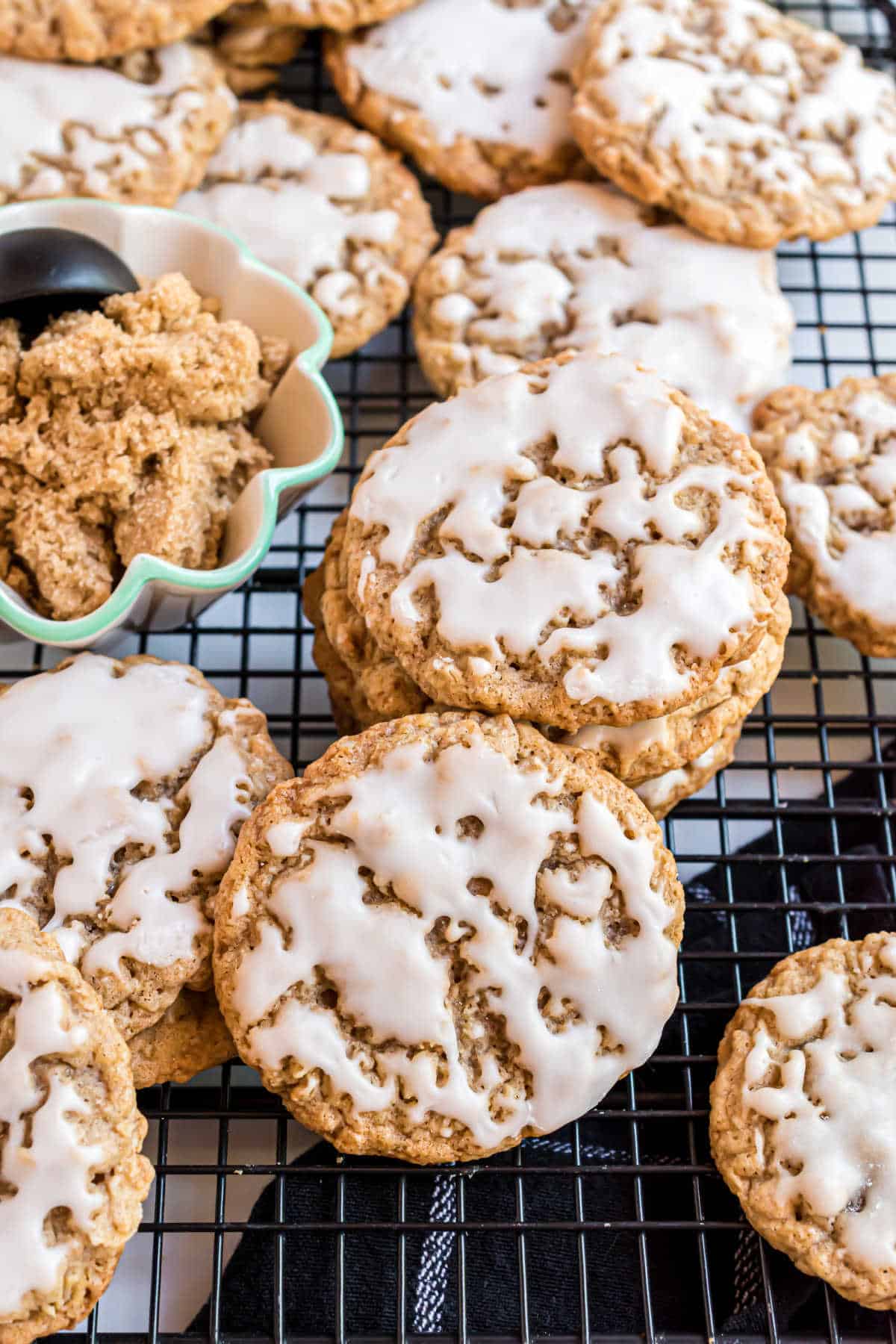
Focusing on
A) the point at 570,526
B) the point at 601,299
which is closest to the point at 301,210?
the point at 601,299

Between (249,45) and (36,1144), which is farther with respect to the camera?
(249,45)

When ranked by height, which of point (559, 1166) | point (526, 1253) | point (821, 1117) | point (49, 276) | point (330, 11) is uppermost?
point (330, 11)

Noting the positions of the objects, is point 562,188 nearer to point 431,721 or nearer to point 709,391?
point 709,391

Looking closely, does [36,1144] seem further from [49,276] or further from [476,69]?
[476,69]

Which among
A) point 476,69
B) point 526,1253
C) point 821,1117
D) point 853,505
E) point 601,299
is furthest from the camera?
point 476,69

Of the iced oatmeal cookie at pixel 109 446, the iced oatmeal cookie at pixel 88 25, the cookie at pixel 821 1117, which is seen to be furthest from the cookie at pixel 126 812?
the iced oatmeal cookie at pixel 88 25
